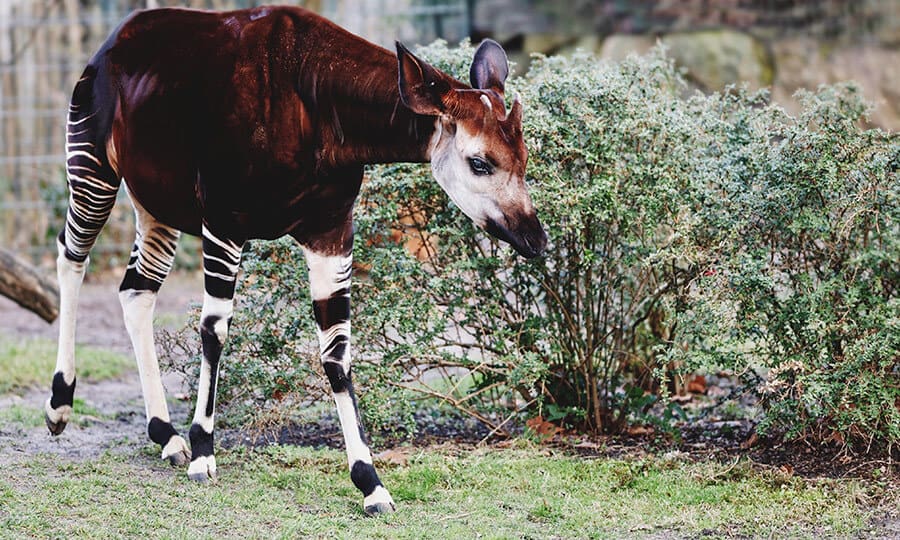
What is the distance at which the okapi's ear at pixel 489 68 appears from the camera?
4.20 meters

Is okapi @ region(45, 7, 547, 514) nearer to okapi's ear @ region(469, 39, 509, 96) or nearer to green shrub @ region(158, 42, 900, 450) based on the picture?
okapi's ear @ region(469, 39, 509, 96)

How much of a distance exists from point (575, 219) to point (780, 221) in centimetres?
86

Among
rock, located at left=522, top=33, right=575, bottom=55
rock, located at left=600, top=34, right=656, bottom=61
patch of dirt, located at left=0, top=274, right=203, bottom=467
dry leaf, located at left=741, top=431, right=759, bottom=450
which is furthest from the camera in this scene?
rock, located at left=522, top=33, right=575, bottom=55

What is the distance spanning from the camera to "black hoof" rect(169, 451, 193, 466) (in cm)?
485

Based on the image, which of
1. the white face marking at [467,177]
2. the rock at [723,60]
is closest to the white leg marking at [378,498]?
the white face marking at [467,177]

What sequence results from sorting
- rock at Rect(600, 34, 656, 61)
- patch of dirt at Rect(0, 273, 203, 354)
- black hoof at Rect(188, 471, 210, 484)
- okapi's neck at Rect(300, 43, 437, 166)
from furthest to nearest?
rock at Rect(600, 34, 656, 61) < patch of dirt at Rect(0, 273, 203, 354) < black hoof at Rect(188, 471, 210, 484) < okapi's neck at Rect(300, 43, 437, 166)

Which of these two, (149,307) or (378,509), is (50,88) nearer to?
(149,307)

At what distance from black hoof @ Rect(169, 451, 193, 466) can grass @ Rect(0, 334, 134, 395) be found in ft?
7.09

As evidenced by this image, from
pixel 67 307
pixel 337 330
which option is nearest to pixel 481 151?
pixel 337 330

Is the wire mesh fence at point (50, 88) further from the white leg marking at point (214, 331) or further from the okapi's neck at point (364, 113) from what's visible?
the okapi's neck at point (364, 113)

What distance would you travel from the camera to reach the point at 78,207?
16.5 ft

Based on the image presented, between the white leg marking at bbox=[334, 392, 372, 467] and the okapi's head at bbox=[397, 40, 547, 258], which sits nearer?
the okapi's head at bbox=[397, 40, 547, 258]

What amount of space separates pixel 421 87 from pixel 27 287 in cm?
383

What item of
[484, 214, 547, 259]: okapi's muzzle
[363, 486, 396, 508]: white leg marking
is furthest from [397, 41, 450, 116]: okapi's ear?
[363, 486, 396, 508]: white leg marking
